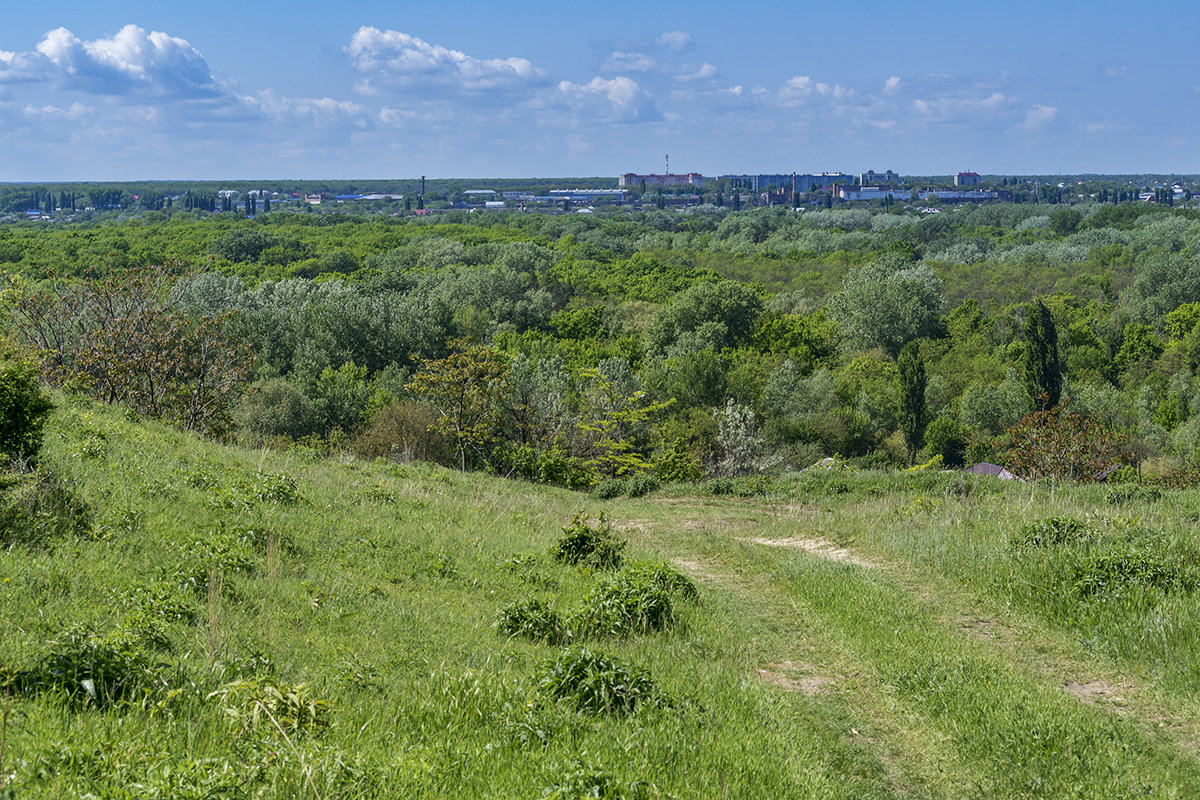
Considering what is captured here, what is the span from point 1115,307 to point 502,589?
277 feet

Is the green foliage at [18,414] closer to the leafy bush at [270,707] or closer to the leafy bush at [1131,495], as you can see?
the leafy bush at [270,707]

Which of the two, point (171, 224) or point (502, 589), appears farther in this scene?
point (171, 224)

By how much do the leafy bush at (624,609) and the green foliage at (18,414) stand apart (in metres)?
5.72

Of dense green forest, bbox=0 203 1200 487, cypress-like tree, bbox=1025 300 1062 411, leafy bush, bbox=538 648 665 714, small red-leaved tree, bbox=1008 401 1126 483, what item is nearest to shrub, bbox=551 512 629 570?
leafy bush, bbox=538 648 665 714

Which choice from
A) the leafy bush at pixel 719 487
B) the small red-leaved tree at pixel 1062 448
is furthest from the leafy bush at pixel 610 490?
the small red-leaved tree at pixel 1062 448

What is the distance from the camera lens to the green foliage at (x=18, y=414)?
8.95 m

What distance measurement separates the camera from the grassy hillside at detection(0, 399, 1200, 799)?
4500 millimetres

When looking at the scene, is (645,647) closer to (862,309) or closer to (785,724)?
(785,724)

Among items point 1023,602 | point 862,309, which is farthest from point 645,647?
point 862,309

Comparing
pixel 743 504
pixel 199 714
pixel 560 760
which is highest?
pixel 199 714

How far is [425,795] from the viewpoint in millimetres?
4273

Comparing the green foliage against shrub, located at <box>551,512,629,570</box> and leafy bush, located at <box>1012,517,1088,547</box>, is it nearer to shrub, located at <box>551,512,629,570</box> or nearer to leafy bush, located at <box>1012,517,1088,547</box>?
shrub, located at <box>551,512,629,570</box>

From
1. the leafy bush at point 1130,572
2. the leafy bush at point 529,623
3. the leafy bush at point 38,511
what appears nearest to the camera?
the leafy bush at point 38,511

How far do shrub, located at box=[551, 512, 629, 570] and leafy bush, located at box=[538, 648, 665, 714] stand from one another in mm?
4939
